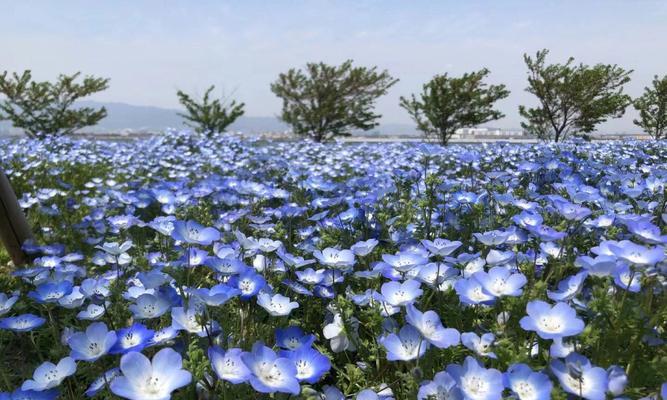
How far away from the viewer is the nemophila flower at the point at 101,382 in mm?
1233

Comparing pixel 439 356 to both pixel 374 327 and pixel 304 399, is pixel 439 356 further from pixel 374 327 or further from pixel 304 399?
pixel 304 399

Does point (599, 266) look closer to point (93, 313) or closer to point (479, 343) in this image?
point (479, 343)

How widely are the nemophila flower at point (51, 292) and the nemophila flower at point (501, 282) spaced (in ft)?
4.38

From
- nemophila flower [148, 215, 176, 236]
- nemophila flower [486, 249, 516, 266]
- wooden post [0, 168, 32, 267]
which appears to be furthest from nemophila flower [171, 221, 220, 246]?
wooden post [0, 168, 32, 267]

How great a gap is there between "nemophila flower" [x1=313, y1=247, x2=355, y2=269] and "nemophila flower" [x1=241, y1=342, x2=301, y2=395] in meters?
0.61

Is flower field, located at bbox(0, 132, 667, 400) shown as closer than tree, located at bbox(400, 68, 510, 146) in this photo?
Yes

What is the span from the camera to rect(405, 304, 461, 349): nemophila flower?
4.21ft

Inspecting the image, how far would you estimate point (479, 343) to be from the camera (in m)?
1.37

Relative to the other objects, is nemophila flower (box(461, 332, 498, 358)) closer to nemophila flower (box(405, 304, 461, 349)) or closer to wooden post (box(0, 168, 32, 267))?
nemophila flower (box(405, 304, 461, 349))

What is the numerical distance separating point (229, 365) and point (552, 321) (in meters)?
0.80

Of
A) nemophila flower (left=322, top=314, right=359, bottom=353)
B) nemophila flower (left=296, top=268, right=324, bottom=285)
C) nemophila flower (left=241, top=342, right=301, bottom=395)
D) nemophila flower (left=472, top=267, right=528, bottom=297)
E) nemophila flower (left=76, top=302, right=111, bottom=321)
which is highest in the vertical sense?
nemophila flower (left=472, top=267, right=528, bottom=297)

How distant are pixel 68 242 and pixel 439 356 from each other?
123 inches

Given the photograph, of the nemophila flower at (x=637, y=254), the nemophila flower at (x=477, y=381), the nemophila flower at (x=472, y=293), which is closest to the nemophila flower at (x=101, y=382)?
the nemophila flower at (x=477, y=381)

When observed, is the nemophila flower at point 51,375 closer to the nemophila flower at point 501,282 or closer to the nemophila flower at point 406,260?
the nemophila flower at point 406,260
